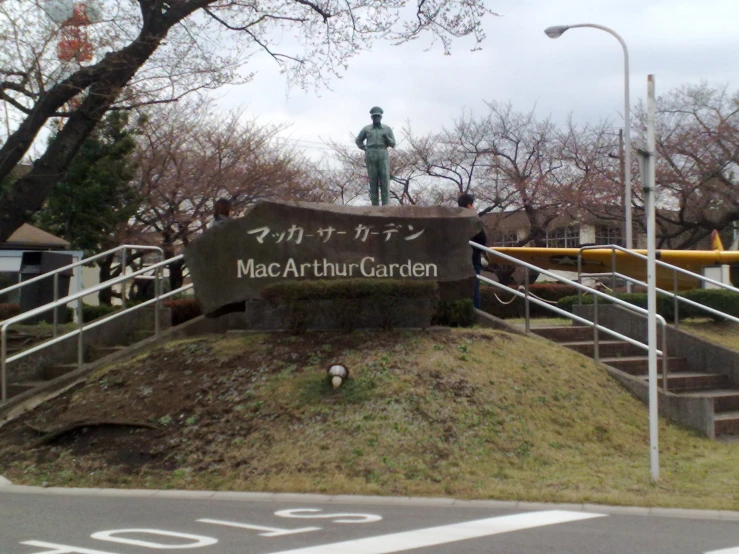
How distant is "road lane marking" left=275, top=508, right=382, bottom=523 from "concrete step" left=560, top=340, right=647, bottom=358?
586cm

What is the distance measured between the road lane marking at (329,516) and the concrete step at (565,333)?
5860 mm

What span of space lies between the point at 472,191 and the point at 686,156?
7.84 metres

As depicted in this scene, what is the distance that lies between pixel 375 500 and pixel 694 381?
18.9ft

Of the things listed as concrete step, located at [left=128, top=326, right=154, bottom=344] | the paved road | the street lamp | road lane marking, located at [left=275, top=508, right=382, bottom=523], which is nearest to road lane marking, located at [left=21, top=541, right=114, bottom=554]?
the paved road

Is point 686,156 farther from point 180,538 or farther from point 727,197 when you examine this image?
point 180,538

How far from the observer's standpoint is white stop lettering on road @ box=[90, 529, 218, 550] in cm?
618

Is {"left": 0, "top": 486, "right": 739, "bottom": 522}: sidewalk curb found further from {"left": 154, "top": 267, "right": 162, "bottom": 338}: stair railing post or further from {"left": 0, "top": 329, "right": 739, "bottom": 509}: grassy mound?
{"left": 154, "top": 267, "right": 162, "bottom": 338}: stair railing post

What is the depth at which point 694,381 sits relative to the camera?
11594 millimetres

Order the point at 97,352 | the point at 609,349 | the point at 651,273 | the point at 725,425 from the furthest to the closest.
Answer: the point at 609,349, the point at 97,352, the point at 725,425, the point at 651,273

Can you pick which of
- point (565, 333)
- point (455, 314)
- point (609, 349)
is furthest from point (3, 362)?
point (609, 349)

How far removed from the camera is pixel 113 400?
33.9 feet

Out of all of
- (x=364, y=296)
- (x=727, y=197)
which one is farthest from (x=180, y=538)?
(x=727, y=197)

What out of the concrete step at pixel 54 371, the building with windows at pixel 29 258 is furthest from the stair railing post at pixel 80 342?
A: the building with windows at pixel 29 258

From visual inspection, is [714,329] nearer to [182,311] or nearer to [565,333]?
[565,333]
